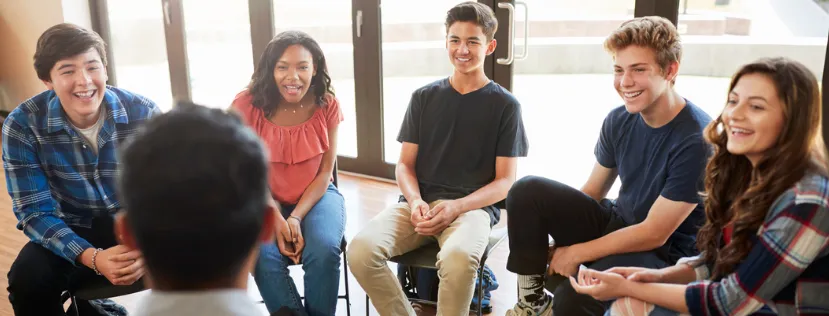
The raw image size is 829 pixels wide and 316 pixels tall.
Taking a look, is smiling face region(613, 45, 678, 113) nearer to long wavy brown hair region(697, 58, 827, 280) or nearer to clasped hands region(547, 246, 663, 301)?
long wavy brown hair region(697, 58, 827, 280)

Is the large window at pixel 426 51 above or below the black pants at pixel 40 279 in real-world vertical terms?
above

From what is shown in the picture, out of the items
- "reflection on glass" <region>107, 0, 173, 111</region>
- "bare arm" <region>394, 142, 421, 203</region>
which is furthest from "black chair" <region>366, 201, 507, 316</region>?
"reflection on glass" <region>107, 0, 173, 111</region>

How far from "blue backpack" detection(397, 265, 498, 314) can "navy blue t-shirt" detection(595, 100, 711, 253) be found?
734 mm

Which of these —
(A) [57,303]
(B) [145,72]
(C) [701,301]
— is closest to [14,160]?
(A) [57,303]

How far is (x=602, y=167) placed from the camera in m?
2.22

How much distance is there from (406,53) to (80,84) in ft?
8.57

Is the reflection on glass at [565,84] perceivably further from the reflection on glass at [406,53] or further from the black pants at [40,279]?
the black pants at [40,279]

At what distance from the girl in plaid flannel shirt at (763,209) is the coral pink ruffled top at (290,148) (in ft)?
3.98

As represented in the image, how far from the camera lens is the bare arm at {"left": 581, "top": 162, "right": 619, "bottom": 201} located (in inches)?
87.2

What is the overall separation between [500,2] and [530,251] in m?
1.87

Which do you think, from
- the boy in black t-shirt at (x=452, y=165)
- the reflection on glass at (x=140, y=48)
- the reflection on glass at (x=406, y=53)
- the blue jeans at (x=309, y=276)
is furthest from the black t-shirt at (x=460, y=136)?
the reflection on glass at (x=140, y=48)

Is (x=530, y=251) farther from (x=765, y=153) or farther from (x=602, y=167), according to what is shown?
(x=765, y=153)

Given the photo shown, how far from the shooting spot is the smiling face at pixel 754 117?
1.50m

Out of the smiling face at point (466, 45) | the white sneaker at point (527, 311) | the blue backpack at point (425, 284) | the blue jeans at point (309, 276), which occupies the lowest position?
the blue backpack at point (425, 284)
